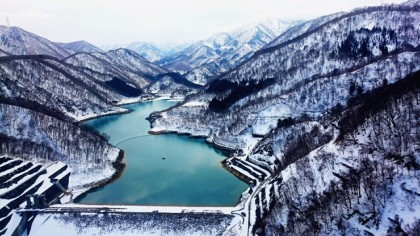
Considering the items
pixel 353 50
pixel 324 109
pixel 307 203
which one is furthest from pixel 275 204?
pixel 353 50

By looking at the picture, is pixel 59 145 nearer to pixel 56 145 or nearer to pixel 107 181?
pixel 56 145

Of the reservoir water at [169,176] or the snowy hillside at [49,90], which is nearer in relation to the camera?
the reservoir water at [169,176]

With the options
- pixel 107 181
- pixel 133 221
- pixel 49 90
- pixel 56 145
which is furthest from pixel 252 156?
pixel 49 90

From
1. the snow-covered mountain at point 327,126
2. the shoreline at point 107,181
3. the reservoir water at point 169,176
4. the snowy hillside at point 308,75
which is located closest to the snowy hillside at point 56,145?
the shoreline at point 107,181

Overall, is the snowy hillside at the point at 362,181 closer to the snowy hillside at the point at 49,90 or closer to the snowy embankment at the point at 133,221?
the snowy embankment at the point at 133,221

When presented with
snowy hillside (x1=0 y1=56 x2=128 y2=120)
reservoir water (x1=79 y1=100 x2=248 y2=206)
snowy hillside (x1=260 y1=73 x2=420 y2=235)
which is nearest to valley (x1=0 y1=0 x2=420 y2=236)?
snowy hillside (x1=260 y1=73 x2=420 y2=235)

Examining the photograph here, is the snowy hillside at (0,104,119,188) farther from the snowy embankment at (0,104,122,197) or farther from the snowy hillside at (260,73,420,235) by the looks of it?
the snowy hillside at (260,73,420,235)
